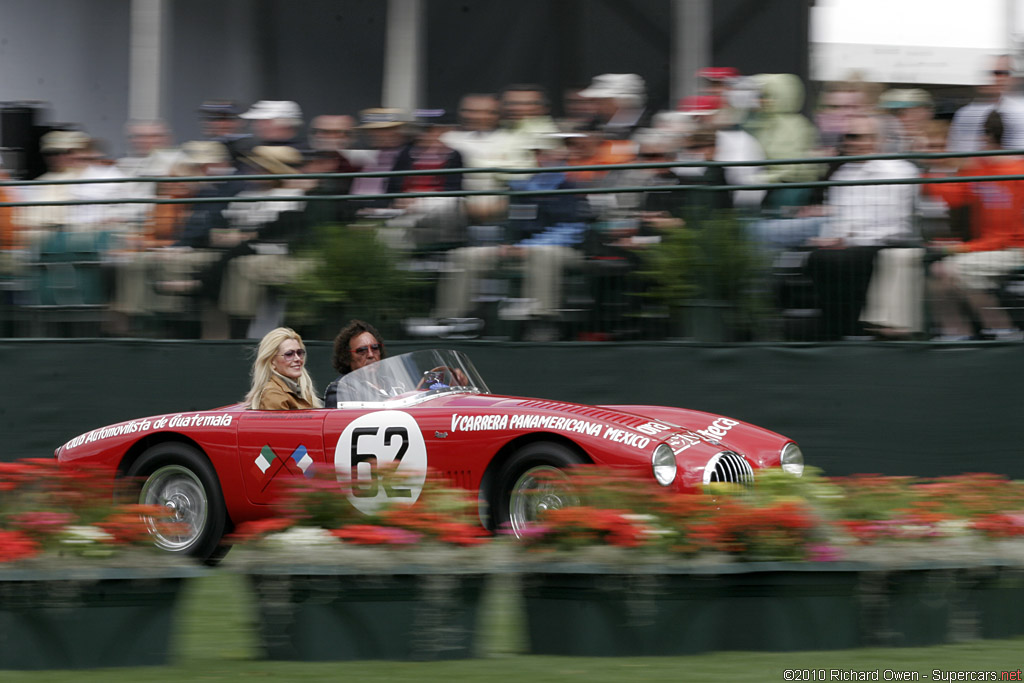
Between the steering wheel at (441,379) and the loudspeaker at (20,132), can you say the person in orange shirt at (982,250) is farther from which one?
the loudspeaker at (20,132)

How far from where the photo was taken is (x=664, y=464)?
7.03 m

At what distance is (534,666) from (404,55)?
929cm

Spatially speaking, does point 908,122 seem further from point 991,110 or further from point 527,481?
point 527,481

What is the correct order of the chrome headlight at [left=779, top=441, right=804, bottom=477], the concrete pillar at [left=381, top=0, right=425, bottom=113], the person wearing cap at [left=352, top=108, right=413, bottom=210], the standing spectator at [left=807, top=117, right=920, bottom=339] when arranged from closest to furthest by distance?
the chrome headlight at [left=779, top=441, right=804, bottom=477]
the standing spectator at [left=807, top=117, right=920, bottom=339]
the person wearing cap at [left=352, top=108, right=413, bottom=210]
the concrete pillar at [left=381, top=0, right=425, bottom=113]

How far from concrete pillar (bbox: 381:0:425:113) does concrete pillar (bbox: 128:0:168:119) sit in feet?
7.62

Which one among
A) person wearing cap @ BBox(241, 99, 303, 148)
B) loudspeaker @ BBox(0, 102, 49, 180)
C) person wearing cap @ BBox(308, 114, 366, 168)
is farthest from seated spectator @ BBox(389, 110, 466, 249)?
loudspeaker @ BBox(0, 102, 49, 180)

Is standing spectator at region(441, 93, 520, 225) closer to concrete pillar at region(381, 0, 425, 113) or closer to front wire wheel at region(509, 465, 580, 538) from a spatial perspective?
front wire wheel at region(509, 465, 580, 538)

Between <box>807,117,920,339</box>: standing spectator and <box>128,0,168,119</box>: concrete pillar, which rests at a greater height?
<box>128,0,168,119</box>: concrete pillar

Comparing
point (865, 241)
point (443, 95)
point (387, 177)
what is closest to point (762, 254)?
point (865, 241)

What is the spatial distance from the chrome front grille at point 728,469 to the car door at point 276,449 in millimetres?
2116

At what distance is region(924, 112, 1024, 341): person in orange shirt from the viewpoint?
27.6ft

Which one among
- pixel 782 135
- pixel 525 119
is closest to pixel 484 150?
pixel 525 119

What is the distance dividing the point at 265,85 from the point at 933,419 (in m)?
8.21

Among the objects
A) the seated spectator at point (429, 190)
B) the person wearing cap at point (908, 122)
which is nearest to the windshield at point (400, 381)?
Answer: the seated spectator at point (429, 190)
